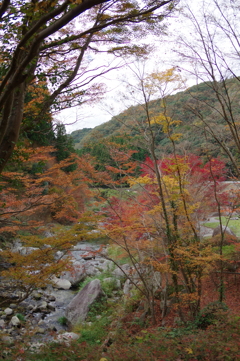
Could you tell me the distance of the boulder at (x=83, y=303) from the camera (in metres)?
8.27

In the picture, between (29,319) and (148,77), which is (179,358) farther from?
(29,319)

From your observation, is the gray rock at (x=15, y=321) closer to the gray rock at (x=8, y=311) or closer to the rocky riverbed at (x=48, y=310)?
the rocky riverbed at (x=48, y=310)

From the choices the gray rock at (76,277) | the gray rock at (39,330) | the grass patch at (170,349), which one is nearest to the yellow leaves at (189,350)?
the grass patch at (170,349)

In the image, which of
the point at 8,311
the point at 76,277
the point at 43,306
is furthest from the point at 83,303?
the point at 76,277

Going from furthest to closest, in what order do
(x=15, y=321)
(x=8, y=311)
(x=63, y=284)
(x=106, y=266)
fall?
(x=106, y=266)
(x=63, y=284)
(x=8, y=311)
(x=15, y=321)

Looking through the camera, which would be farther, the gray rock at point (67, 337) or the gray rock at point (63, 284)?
the gray rock at point (63, 284)

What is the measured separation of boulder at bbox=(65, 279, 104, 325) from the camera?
8266 millimetres

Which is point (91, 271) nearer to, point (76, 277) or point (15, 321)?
point (76, 277)

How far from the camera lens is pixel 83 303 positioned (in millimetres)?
8633

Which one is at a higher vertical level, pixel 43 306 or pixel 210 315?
pixel 210 315

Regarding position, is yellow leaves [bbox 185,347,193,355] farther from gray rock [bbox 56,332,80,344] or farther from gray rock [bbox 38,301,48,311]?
gray rock [bbox 38,301,48,311]

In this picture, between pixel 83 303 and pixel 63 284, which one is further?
pixel 63 284

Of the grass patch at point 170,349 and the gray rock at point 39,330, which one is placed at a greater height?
the grass patch at point 170,349

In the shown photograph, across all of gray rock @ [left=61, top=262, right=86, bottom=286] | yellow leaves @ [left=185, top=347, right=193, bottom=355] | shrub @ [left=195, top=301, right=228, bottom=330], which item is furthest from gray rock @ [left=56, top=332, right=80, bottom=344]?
gray rock @ [left=61, top=262, right=86, bottom=286]
